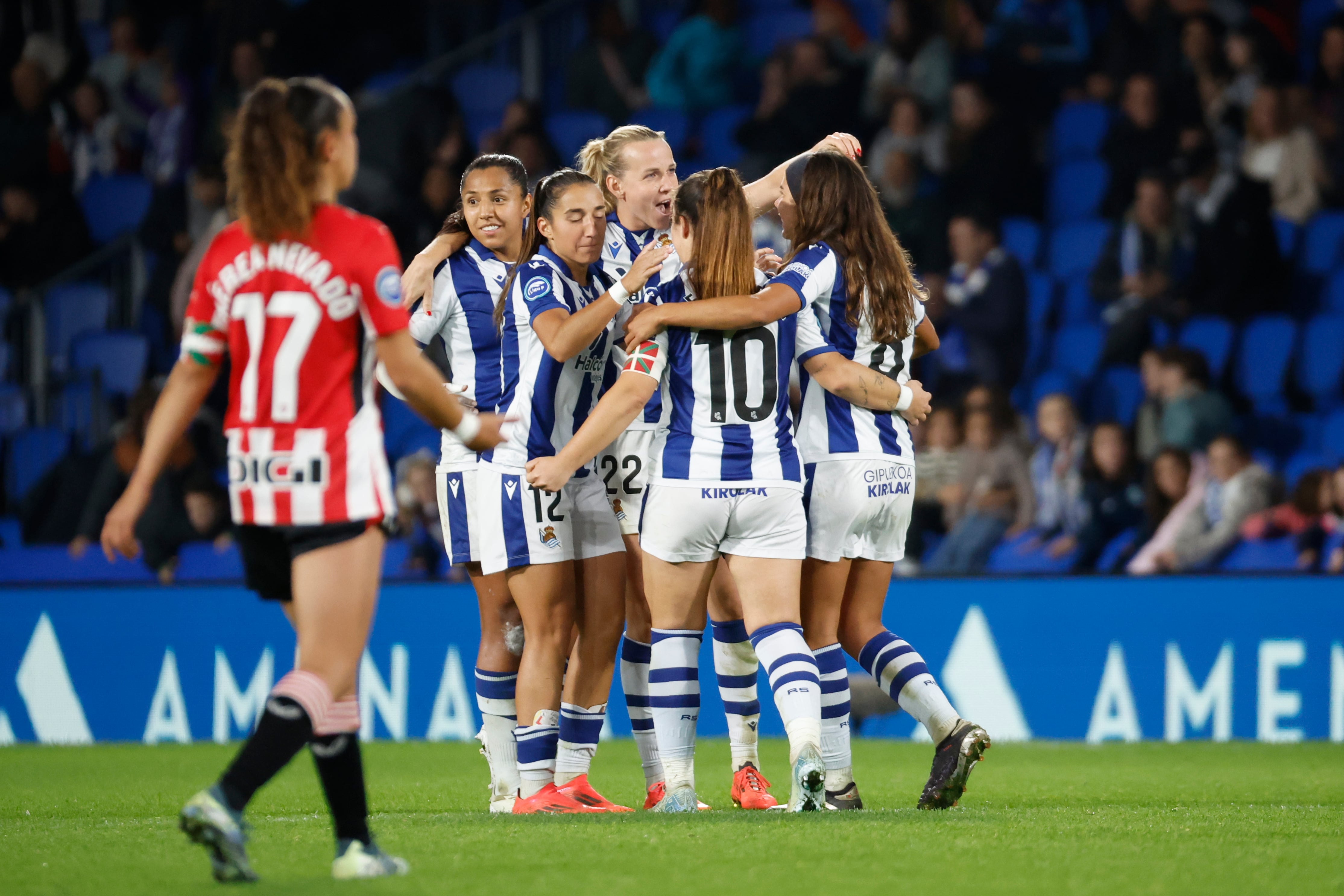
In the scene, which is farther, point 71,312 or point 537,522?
point 71,312

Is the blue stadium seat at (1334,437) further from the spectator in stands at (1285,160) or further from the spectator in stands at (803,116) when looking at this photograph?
the spectator in stands at (803,116)

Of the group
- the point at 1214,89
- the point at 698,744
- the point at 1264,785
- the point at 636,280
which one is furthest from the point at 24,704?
the point at 1214,89

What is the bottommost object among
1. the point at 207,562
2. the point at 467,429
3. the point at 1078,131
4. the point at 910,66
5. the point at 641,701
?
the point at 207,562

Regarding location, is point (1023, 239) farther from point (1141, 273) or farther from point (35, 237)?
point (35, 237)

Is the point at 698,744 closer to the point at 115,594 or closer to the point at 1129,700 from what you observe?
the point at 1129,700

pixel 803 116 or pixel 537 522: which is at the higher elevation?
pixel 803 116

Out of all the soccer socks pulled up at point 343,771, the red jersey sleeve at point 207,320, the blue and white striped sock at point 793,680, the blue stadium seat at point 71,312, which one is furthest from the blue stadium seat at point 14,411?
the soccer socks pulled up at point 343,771

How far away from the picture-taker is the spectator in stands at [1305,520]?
32.8 feet

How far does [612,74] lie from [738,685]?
10015mm

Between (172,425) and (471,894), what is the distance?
53.0 inches

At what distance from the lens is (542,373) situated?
223 inches

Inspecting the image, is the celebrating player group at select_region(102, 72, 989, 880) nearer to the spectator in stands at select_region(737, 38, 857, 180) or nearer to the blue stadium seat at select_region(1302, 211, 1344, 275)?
the spectator in stands at select_region(737, 38, 857, 180)

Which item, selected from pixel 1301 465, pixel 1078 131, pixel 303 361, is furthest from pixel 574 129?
pixel 303 361

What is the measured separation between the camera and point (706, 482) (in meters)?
5.19
